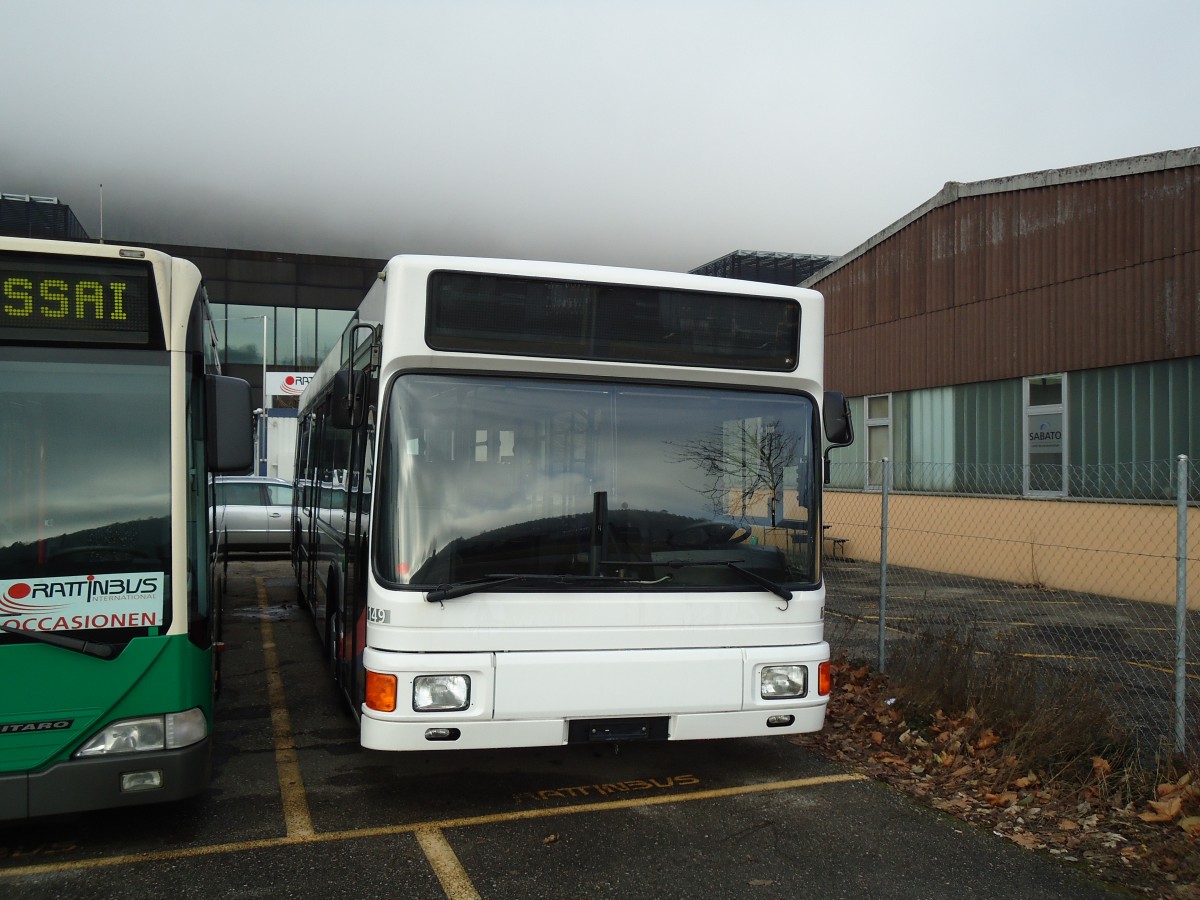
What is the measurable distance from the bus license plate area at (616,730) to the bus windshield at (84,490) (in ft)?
6.69

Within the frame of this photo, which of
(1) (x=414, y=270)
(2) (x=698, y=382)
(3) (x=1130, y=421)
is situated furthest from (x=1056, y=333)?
(1) (x=414, y=270)

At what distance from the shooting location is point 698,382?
5.42 meters

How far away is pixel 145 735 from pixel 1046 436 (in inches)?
583

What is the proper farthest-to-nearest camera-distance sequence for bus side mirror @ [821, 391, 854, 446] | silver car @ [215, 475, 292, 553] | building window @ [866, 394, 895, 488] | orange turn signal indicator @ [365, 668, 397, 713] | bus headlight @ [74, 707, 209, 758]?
building window @ [866, 394, 895, 488] → silver car @ [215, 475, 292, 553] → bus side mirror @ [821, 391, 854, 446] → orange turn signal indicator @ [365, 668, 397, 713] → bus headlight @ [74, 707, 209, 758]

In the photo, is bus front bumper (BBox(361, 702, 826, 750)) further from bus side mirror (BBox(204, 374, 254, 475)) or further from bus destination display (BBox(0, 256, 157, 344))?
bus destination display (BBox(0, 256, 157, 344))

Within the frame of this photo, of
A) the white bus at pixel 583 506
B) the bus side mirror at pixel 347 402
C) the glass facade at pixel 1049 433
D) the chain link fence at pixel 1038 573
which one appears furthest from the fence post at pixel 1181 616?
the glass facade at pixel 1049 433

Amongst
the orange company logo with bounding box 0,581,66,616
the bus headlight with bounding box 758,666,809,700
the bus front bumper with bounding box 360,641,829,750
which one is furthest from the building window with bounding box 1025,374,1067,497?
the orange company logo with bounding box 0,581,66,616

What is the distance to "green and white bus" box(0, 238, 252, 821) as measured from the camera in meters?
4.25

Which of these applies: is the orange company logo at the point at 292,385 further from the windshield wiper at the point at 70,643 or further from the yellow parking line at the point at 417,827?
the windshield wiper at the point at 70,643

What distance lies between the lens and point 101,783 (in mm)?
4324

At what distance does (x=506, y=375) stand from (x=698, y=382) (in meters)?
1.09

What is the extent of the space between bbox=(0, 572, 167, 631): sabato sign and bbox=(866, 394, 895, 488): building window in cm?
1683

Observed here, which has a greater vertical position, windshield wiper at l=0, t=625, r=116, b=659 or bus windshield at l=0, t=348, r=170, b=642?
bus windshield at l=0, t=348, r=170, b=642

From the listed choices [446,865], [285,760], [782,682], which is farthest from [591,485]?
[285,760]
